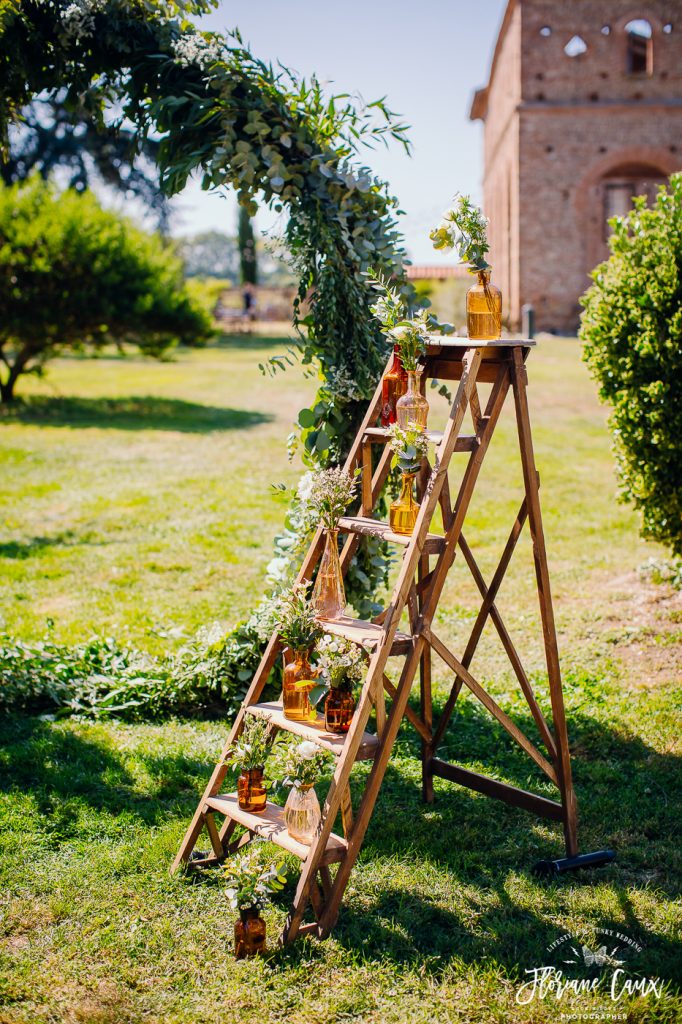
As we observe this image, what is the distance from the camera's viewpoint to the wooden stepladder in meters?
3.21

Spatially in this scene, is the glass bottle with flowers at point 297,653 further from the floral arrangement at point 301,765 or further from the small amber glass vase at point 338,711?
the floral arrangement at point 301,765

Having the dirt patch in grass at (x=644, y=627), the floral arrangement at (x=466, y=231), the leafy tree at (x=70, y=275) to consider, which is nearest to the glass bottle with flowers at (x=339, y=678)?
the floral arrangement at (x=466, y=231)

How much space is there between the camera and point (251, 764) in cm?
346

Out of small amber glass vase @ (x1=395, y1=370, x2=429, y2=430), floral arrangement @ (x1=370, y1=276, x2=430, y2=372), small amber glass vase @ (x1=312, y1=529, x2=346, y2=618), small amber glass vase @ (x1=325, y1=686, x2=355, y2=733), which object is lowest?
small amber glass vase @ (x1=325, y1=686, x2=355, y2=733)

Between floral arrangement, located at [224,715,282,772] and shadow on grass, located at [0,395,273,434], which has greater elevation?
shadow on grass, located at [0,395,273,434]

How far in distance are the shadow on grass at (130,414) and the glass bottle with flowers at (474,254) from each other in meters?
11.6

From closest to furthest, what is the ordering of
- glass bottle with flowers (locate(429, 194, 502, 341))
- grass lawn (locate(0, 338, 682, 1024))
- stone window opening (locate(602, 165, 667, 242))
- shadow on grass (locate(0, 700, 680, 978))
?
grass lawn (locate(0, 338, 682, 1024)) → shadow on grass (locate(0, 700, 680, 978)) → glass bottle with flowers (locate(429, 194, 502, 341)) → stone window opening (locate(602, 165, 667, 242))

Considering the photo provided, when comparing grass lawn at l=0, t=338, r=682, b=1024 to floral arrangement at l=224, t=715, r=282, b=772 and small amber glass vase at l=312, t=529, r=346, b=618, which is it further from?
small amber glass vase at l=312, t=529, r=346, b=618

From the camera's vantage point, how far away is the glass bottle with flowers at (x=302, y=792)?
10.6 ft

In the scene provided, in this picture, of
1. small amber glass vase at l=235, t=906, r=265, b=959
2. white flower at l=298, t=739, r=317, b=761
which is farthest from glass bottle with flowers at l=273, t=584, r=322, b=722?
small amber glass vase at l=235, t=906, r=265, b=959

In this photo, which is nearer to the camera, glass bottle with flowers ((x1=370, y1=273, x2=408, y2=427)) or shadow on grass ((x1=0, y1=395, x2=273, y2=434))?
glass bottle with flowers ((x1=370, y1=273, x2=408, y2=427))

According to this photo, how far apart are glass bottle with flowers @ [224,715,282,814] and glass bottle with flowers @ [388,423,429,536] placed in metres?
0.91

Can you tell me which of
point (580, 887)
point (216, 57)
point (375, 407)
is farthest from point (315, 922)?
point (216, 57)

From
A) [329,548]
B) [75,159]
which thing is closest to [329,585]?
[329,548]
